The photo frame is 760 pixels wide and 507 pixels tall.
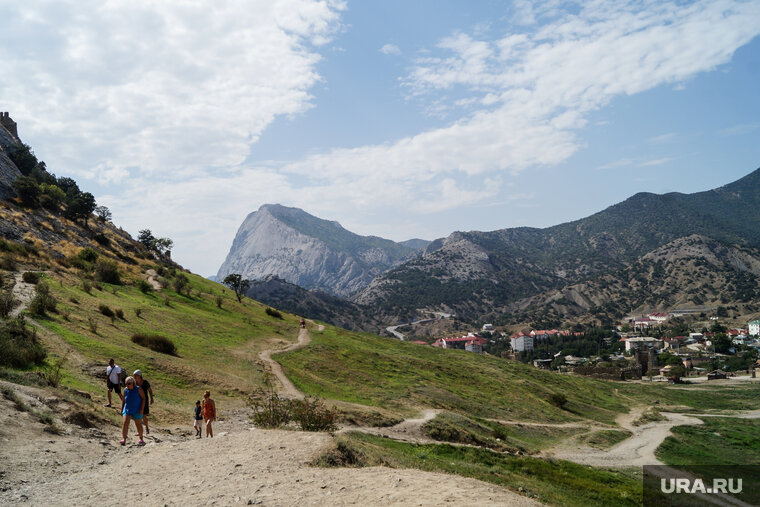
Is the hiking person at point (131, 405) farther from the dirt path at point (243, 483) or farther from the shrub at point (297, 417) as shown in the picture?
the shrub at point (297, 417)

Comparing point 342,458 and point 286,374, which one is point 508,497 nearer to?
point 342,458

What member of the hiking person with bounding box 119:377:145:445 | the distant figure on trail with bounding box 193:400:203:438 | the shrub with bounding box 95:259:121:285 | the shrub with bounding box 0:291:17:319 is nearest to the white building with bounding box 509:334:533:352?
the shrub with bounding box 95:259:121:285

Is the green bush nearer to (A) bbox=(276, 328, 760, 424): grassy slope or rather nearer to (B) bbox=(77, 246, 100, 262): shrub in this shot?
(A) bbox=(276, 328, 760, 424): grassy slope

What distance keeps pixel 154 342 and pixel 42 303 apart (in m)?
7.28

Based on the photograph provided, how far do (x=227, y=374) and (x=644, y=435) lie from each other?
46739mm

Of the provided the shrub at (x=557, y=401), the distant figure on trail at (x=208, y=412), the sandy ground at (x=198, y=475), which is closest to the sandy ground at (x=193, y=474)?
the sandy ground at (x=198, y=475)

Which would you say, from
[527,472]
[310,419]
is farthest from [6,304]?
[527,472]

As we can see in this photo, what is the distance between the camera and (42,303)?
28516 millimetres

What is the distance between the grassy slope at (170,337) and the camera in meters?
25.2

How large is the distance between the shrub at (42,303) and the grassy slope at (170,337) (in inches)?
25.6

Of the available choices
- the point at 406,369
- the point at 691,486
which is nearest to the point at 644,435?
the point at 691,486

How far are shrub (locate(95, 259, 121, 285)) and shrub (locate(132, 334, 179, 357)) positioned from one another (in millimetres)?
23696

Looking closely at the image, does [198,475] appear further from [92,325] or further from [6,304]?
[92,325]

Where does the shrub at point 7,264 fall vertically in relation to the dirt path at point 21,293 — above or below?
above
